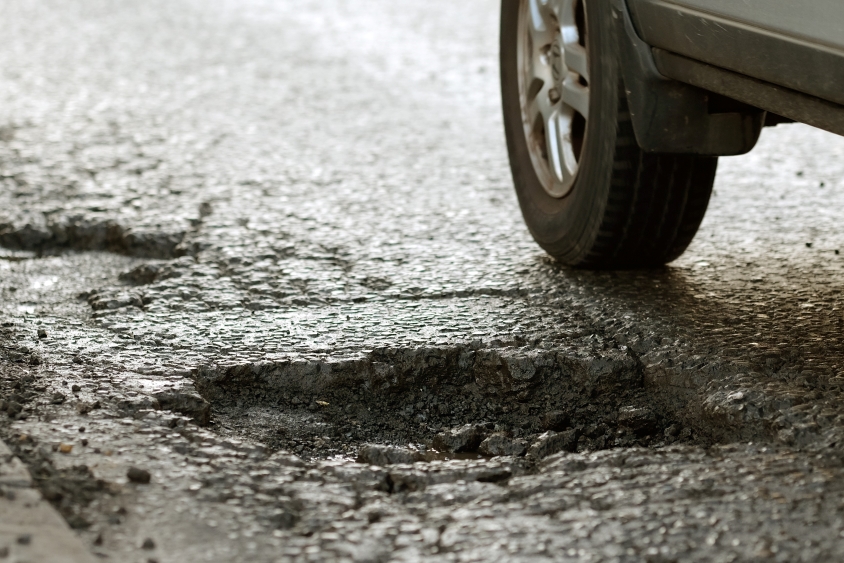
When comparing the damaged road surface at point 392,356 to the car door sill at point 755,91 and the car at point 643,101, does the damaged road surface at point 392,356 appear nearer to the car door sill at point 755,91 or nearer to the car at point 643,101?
the car at point 643,101

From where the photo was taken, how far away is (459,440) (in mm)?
2336

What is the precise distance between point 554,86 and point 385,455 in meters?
1.45

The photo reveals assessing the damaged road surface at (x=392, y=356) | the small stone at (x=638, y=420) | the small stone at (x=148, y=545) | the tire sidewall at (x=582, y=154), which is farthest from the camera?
the tire sidewall at (x=582, y=154)

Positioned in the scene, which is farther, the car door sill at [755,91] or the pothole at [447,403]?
the pothole at [447,403]

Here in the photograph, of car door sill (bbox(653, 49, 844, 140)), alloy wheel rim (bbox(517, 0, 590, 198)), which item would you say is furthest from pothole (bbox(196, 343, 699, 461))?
Result: alloy wheel rim (bbox(517, 0, 590, 198))

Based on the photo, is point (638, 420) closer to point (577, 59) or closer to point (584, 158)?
point (584, 158)

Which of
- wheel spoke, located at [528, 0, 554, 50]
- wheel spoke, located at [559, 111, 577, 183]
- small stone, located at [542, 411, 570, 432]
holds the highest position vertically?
wheel spoke, located at [528, 0, 554, 50]

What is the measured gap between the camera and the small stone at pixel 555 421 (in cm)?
240

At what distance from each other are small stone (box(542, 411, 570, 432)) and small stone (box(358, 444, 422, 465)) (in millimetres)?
337

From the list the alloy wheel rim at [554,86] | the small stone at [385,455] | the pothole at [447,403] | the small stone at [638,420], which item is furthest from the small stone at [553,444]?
the alloy wheel rim at [554,86]

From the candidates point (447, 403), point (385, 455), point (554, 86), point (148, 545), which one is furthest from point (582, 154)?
point (148, 545)

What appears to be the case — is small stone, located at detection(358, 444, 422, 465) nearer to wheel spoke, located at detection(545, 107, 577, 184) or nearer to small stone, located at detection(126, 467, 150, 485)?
small stone, located at detection(126, 467, 150, 485)

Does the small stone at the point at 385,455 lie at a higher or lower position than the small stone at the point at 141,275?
lower

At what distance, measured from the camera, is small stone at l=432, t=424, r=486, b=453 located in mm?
2326
